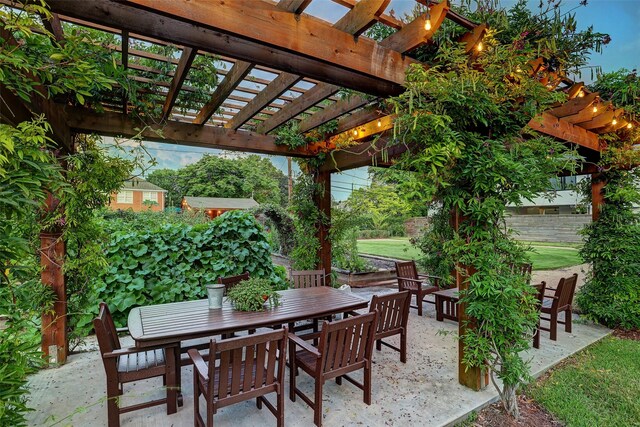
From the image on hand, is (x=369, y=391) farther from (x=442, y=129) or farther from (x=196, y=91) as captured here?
(x=196, y=91)

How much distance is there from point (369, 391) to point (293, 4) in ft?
9.38

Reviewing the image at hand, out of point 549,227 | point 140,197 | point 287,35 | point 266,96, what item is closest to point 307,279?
point 266,96

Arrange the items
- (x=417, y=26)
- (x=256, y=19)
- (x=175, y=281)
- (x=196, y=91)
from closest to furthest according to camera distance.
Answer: (x=256, y=19), (x=417, y=26), (x=196, y=91), (x=175, y=281)

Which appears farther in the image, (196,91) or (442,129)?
(196,91)

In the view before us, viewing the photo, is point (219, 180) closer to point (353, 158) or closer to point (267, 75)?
point (353, 158)

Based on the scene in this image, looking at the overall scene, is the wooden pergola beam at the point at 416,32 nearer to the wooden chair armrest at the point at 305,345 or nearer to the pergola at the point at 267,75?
the pergola at the point at 267,75

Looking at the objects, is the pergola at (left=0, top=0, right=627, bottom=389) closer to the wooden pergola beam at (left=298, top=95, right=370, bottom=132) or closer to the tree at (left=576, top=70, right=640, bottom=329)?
the wooden pergola beam at (left=298, top=95, right=370, bottom=132)

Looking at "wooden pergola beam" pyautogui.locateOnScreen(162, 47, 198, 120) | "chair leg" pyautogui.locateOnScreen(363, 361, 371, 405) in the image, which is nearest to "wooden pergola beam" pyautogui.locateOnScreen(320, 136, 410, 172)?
"wooden pergola beam" pyautogui.locateOnScreen(162, 47, 198, 120)

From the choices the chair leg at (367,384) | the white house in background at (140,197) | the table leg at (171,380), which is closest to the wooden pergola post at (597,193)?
the chair leg at (367,384)

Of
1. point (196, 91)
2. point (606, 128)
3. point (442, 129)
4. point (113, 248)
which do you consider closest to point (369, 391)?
point (442, 129)

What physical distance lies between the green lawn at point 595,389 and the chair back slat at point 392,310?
1.27 metres

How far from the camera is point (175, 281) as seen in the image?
15.0ft

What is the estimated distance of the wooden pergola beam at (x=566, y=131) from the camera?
12.3ft

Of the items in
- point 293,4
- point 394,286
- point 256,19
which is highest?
point 293,4
